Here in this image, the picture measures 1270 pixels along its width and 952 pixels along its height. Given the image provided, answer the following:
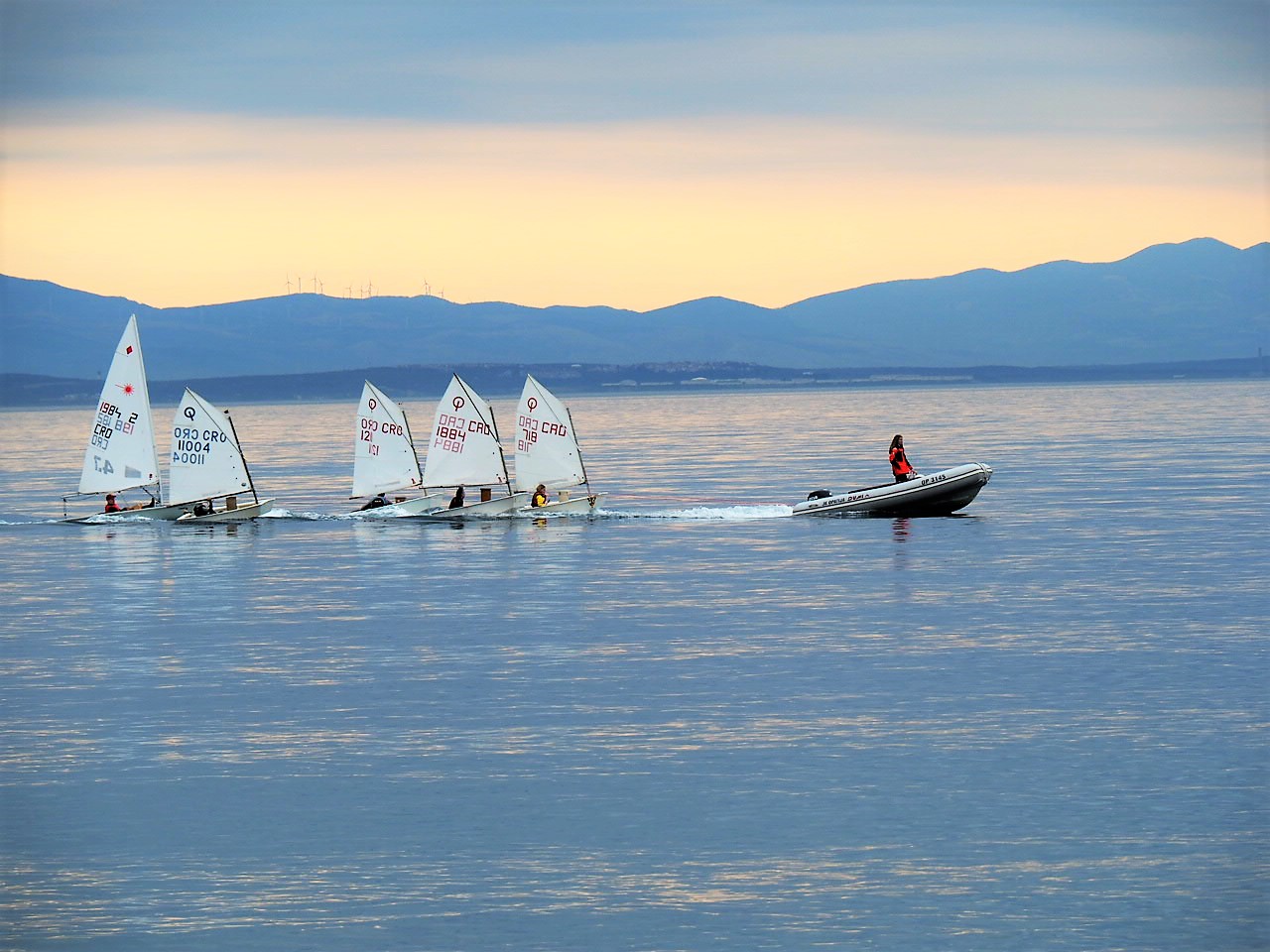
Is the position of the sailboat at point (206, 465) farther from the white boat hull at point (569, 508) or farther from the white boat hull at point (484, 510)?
the white boat hull at point (569, 508)

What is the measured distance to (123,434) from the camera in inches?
3214

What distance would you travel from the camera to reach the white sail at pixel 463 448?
272 ft

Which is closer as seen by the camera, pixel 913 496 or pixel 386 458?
pixel 913 496

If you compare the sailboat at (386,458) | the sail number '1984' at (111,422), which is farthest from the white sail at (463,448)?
the sail number '1984' at (111,422)

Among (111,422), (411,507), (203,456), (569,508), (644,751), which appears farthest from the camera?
(411,507)

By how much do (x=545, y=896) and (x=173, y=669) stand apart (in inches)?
815

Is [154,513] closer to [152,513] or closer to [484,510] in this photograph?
[152,513]

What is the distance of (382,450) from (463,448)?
4.44 m

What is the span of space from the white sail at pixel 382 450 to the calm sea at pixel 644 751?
1737 cm

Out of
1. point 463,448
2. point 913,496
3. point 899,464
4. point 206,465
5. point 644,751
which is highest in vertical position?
point 463,448

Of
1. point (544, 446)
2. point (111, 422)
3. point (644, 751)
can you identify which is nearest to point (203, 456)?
point (111, 422)

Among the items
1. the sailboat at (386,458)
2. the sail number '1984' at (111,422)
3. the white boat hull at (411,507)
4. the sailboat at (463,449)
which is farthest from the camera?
the sailboat at (386,458)

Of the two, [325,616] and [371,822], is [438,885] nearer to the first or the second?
[371,822]

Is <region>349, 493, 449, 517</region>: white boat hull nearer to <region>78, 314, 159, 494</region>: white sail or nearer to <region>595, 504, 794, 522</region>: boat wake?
<region>595, 504, 794, 522</region>: boat wake
